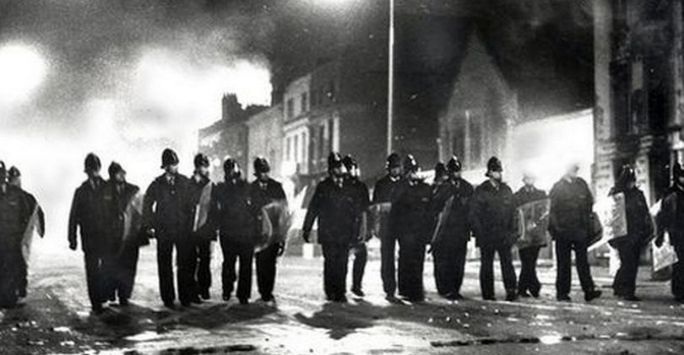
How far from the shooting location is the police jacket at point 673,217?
14.1 metres

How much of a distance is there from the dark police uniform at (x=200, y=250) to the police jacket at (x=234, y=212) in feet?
0.81

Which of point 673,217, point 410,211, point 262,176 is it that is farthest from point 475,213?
point 262,176

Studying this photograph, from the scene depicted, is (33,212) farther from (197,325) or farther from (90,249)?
(197,325)

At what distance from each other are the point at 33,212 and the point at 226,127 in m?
71.6

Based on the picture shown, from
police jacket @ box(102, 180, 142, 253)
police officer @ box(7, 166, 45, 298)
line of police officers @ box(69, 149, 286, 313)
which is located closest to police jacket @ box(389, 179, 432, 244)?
line of police officers @ box(69, 149, 286, 313)

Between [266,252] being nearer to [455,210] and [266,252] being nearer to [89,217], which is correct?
[89,217]

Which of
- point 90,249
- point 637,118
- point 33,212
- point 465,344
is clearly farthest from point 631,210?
point 637,118

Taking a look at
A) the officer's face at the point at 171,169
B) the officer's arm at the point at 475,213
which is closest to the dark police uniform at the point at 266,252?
the officer's face at the point at 171,169

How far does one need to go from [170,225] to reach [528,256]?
5629mm

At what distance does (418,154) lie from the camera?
5488 cm

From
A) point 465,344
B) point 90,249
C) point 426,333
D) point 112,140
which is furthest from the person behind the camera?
point 112,140

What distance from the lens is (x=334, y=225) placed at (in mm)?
13258

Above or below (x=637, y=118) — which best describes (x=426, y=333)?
below

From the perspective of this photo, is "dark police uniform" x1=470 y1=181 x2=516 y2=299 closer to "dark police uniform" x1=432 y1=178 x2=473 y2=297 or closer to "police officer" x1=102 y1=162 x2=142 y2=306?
"dark police uniform" x1=432 y1=178 x2=473 y2=297
